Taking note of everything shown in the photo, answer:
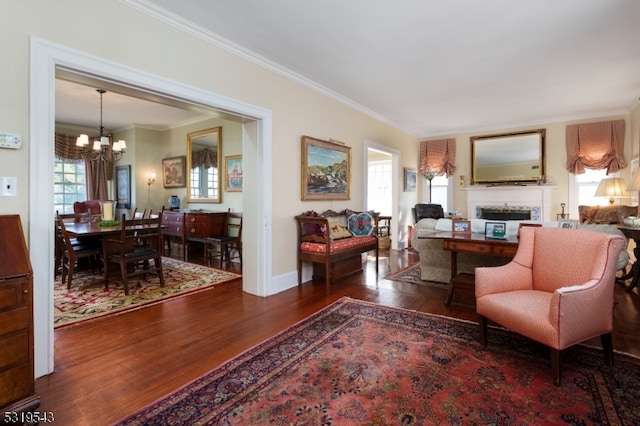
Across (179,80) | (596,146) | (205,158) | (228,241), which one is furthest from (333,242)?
(596,146)

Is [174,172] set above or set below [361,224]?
above

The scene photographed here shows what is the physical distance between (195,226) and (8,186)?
3.59m

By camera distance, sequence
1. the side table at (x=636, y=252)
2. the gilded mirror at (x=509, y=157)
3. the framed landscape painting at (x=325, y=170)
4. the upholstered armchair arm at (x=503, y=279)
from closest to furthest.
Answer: the upholstered armchair arm at (x=503, y=279) < the side table at (x=636, y=252) < the framed landscape painting at (x=325, y=170) < the gilded mirror at (x=509, y=157)

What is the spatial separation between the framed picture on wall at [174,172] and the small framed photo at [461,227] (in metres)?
5.27

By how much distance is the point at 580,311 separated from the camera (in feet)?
6.20

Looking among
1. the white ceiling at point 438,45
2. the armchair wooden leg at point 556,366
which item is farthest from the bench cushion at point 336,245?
the armchair wooden leg at point 556,366

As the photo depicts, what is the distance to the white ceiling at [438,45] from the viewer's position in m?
2.55

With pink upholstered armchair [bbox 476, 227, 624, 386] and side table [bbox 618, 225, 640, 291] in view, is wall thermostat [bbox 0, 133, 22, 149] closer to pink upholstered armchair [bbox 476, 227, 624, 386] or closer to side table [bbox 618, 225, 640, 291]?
pink upholstered armchair [bbox 476, 227, 624, 386]

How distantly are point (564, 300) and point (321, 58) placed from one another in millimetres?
3109

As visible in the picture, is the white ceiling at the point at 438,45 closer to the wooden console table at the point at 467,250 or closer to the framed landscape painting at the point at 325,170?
the framed landscape painting at the point at 325,170

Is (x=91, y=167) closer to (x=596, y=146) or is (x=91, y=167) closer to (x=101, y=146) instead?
(x=101, y=146)

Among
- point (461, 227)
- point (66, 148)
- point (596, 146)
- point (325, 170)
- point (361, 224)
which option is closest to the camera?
point (461, 227)

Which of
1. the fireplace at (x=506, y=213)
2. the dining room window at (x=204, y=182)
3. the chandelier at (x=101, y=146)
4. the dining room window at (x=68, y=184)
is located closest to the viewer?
the chandelier at (x=101, y=146)

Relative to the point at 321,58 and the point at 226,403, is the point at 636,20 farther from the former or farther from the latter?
the point at 226,403
